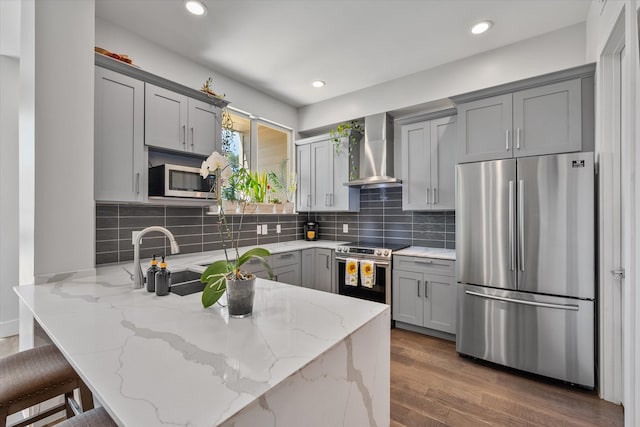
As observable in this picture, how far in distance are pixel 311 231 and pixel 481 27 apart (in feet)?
9.73

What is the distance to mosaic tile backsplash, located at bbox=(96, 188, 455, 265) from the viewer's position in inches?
97.7

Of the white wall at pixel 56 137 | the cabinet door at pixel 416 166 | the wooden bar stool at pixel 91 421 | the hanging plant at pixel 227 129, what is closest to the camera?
the wooden bar stool at pixel 91 421

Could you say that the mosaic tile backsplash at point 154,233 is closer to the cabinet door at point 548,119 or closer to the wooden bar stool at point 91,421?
the wooden bar stool at point 91,421

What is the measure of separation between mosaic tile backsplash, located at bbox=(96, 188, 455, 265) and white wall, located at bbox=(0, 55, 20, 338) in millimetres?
1680

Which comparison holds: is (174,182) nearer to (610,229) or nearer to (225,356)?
(225,356)

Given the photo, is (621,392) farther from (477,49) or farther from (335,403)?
(477,49)

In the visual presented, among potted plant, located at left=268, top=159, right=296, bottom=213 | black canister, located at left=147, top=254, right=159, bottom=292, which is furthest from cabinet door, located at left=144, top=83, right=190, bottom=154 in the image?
potted plant, located at left=268, top=159, right=296, bottom=213

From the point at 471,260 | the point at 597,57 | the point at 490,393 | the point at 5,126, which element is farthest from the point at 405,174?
the point at 5,126

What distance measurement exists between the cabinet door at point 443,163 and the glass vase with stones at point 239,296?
248cm

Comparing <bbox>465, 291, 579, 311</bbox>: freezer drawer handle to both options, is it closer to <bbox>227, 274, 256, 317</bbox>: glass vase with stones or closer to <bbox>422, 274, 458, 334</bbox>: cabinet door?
<bbox>422, 274, 458, 334</bbox>: cabinet door

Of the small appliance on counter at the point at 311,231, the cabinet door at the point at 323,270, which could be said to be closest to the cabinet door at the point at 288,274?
the cabinet door at the point at 323,270

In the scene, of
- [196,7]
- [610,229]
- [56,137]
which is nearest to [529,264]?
[610,229]

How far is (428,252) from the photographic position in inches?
123

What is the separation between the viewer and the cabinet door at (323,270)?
358 centimetres
